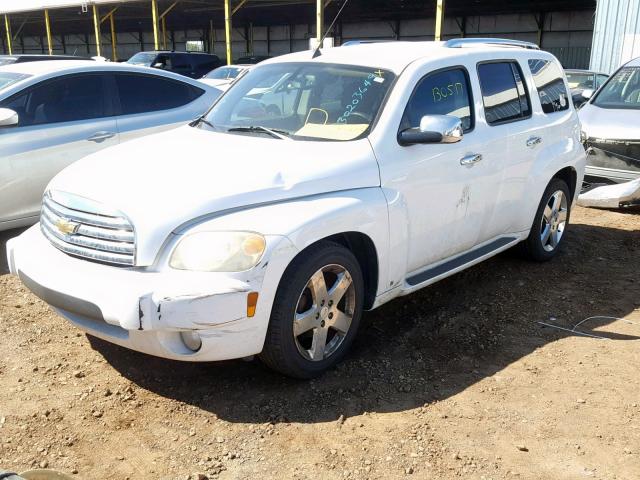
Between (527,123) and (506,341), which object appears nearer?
(506,341)

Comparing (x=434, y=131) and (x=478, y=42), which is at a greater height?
(x=478, y=42)

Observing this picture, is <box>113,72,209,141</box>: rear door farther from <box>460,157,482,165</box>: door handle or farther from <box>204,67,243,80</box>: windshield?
<box>204,67,243,80</box>: windshield

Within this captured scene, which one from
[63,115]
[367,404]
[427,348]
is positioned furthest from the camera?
[63,115]

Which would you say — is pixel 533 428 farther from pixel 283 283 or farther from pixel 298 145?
pixel 298 145

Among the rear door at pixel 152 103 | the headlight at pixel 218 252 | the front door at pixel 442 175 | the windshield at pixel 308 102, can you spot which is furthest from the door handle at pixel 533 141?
the rear door at pixel 152 103

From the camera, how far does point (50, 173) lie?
5.76 metres

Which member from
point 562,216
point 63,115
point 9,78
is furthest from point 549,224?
point 9,78

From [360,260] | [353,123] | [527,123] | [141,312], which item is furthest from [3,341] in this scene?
[527,123]

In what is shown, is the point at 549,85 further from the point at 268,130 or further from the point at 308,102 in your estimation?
the point at 268,130

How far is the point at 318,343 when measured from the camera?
3553 mm

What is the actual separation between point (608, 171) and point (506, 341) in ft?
13.7

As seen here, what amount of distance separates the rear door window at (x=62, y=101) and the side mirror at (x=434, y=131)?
3.54 metres

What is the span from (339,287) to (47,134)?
3591 mm

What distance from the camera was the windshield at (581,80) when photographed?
45.1 feet
